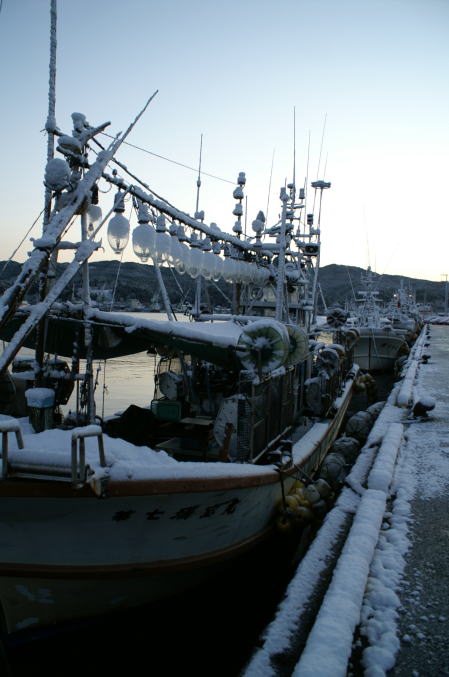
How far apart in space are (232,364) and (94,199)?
3484mm

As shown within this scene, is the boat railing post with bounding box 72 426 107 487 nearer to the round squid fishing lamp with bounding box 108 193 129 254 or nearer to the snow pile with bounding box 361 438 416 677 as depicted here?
the snow pile with bounding box 361 438 416 677

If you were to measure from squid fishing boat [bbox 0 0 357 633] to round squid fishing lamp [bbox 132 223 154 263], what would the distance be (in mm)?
24

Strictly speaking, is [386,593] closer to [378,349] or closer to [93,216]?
[93,216]

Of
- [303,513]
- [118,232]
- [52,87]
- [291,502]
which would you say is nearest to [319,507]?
[303,513]

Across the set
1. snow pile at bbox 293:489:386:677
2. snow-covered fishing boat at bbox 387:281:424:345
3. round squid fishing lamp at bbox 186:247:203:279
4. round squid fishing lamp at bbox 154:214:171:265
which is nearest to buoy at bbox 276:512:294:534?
snow pile at bbox 293:489:386:677

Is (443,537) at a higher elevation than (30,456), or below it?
below

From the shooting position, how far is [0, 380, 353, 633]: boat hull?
4820 mm

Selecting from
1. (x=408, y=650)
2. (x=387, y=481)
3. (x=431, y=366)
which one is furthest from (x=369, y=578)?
(x=431, y=366)

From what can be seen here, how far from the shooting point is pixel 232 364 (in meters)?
7.52

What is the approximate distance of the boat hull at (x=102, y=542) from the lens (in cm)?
482

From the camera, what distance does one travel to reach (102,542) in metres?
5.19

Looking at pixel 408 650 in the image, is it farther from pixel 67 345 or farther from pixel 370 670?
pixel 67 345

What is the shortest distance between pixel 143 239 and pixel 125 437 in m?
3.82

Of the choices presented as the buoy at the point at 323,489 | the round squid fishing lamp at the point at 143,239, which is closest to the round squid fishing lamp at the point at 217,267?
the round squid fishing lamp at the point at 143,239
